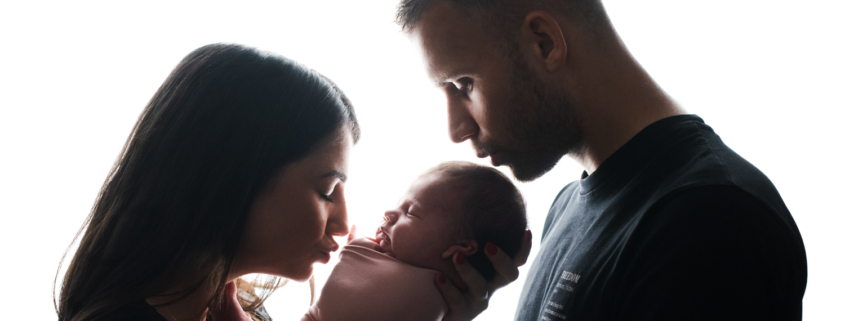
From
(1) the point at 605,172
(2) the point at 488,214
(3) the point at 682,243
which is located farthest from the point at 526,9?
(3) the point at 682,243

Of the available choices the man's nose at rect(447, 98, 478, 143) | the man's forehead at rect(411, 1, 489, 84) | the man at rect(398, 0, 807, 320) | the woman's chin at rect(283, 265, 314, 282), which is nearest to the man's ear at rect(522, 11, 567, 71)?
the man at rect(398, 0, 807, 320)

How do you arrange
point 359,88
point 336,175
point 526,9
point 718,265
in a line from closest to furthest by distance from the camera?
point 718,265 → point 336,175 → point 526,9 → point 359,88

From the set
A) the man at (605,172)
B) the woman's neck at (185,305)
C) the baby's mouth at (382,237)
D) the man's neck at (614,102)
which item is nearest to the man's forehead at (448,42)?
the man at (605,172)

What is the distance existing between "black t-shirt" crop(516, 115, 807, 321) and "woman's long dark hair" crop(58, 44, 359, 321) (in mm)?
675

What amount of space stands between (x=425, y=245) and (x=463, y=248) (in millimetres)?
107

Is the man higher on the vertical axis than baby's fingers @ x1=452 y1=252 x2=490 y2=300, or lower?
higher

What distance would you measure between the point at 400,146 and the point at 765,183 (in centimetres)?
142

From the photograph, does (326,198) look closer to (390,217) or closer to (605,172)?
(390,217)

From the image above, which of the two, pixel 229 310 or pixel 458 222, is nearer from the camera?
pixel 229 310

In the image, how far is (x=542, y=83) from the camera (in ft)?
4.11

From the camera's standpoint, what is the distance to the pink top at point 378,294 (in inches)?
51.2

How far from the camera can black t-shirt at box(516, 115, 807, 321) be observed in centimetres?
84

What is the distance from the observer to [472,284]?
1379mm

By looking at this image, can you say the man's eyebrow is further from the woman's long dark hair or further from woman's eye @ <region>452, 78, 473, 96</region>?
woman's eye @ <region>452, 78, 473, 96</region>
